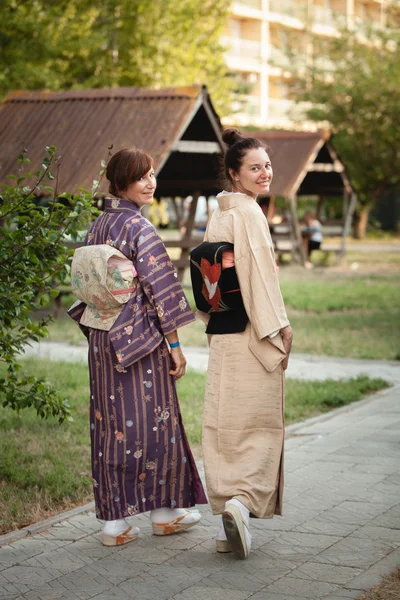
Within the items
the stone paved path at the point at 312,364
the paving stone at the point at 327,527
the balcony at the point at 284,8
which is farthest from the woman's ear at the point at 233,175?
the balcony at the point at 284,8

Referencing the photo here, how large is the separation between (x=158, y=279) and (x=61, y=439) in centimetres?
247

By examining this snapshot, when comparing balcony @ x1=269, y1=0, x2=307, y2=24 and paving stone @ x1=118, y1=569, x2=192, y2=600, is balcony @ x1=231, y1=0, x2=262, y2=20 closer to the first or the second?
balcony @ x1=269, y1=0, x2=307, y2=24

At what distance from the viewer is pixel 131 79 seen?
22.9 meters

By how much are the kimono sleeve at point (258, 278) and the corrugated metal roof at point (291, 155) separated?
14.9 m

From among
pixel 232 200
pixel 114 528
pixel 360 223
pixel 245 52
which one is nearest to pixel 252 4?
pixel 245 52

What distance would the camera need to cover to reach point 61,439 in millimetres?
6418

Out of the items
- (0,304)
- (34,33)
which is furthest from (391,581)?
(34,33)

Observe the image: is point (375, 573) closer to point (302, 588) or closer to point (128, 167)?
point (302, 588)

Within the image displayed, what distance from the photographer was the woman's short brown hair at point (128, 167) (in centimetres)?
441

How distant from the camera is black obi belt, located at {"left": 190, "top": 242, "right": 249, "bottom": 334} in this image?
420 centimetres

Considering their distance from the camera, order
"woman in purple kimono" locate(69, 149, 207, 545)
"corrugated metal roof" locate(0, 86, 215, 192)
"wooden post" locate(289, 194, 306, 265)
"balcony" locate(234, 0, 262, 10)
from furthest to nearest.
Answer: "balcony" locate(234, 0, 262, 10) → "wooden post" locate(289, 194, 306, 265) → "corrugated metal roof" locate(0, 86, 215, 192) → "woman in purple kimono" locate(69, 149, 207, 545)

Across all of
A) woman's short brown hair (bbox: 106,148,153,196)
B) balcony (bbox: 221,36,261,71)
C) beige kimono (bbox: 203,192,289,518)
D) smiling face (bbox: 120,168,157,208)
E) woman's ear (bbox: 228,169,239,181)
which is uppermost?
balcony (bbox: 221,36,261,71)

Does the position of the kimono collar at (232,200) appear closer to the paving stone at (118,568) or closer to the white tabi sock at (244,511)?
the white tabi sock at (244,511)

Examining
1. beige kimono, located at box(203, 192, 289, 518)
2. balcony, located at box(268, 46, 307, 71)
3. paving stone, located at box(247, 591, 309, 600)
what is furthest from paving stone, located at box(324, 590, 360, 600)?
balcony, located at box(268, 46, 307, 71)
